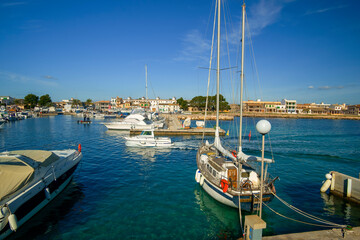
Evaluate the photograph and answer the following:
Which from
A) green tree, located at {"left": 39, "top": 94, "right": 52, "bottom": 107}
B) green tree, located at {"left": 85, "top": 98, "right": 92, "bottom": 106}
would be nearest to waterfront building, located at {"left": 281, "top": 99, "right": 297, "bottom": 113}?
green tree, located at {"left": 85, "top": 98, "right": 92, "bottom": 106}

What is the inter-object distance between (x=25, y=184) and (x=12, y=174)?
797 mm

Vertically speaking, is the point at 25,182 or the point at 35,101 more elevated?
the point at 35,101

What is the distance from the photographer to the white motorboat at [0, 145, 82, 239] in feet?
27.5

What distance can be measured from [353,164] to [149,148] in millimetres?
26861

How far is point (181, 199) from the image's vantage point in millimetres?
13312

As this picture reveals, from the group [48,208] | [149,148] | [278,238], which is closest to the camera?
[278,238]

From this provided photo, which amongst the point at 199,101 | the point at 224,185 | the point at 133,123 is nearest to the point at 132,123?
the point at 133,123

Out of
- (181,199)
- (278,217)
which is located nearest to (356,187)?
(278,217)

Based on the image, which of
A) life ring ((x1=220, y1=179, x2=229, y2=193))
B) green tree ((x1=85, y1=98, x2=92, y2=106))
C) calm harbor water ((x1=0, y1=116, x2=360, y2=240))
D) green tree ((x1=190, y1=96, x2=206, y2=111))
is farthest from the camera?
green tree ((x1=85, y1=98, x2=92, y2=106))

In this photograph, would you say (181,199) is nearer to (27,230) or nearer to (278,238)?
(278,238)

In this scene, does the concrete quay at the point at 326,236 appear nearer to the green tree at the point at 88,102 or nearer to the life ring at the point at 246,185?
the life ring at the point at 246,185

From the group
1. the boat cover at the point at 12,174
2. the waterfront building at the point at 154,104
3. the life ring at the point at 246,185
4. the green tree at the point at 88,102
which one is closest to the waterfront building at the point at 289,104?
the waterfront building at the point at 154,104

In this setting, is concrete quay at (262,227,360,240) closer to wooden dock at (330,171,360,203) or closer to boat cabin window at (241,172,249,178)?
boat cabin window at (241,172,249,178)

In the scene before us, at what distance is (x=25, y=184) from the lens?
9586 millimetres
